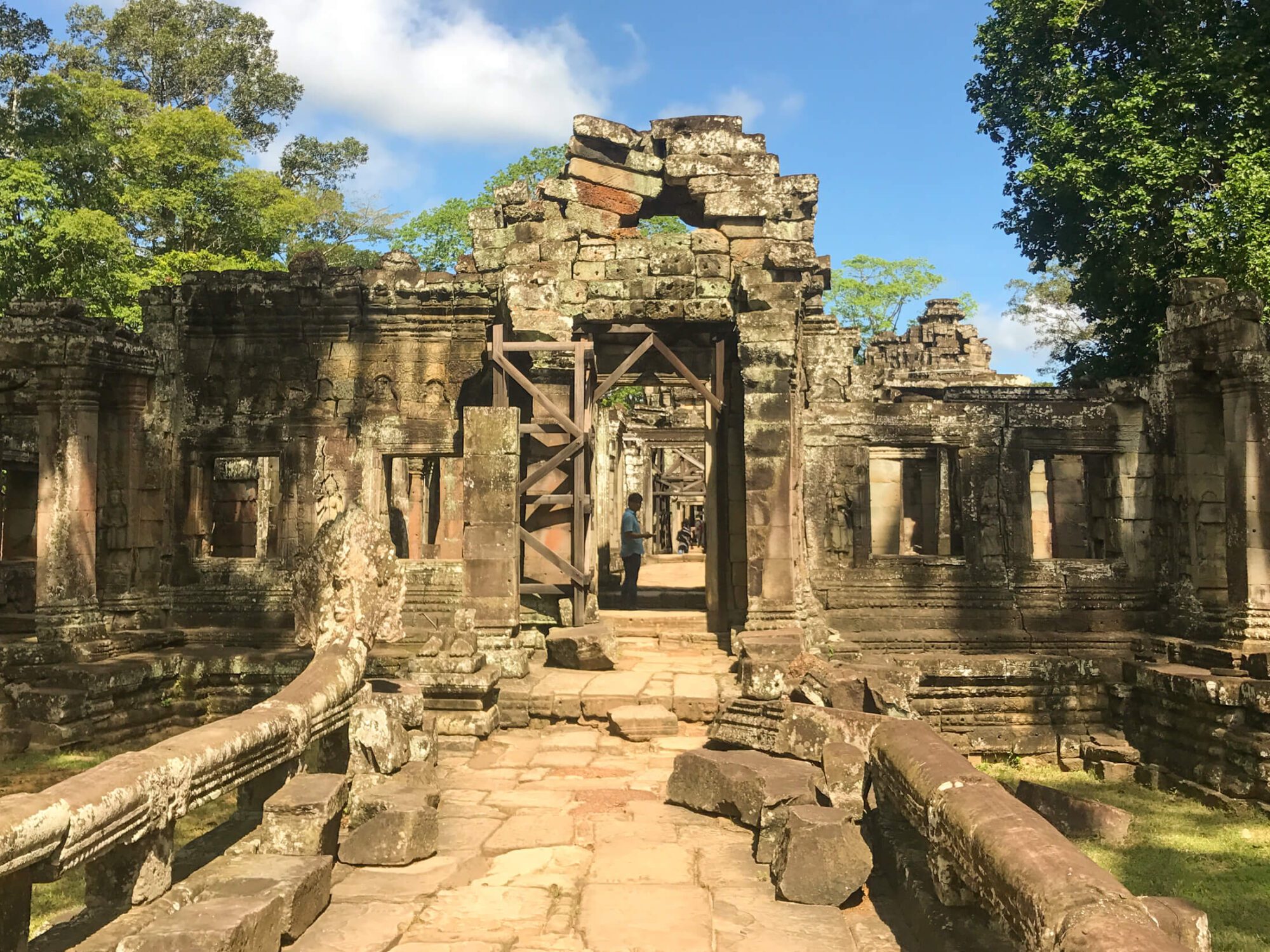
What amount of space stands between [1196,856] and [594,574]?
6.68 meters

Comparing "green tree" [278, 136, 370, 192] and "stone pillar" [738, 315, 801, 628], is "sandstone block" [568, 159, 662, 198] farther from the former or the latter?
"green tree" [278, 136, 370, 192]

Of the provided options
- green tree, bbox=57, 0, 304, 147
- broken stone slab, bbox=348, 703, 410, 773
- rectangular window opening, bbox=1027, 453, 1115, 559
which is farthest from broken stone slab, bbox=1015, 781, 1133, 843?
green tree, bbox=57, 0, 304, 147

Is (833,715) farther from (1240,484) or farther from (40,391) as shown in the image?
(40,391)

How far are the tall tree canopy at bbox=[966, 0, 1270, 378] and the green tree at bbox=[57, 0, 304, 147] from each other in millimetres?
24479

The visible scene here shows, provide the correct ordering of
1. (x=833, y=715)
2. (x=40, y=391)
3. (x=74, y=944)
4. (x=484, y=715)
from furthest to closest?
(x=40, y=391)
(x=484, y=715)
(x=833, y=715)
(x=74, y=944)

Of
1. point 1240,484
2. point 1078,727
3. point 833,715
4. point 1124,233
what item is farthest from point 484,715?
point 1124,233

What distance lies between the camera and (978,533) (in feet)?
38.0

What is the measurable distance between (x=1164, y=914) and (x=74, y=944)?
12.7 feet

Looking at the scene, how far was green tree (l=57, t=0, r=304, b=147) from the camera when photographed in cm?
2906

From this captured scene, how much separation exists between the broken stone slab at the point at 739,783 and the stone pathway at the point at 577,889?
3.6 inches

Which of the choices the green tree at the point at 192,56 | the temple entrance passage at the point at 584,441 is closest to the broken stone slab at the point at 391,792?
the temple entrance passage at the point at 584,441

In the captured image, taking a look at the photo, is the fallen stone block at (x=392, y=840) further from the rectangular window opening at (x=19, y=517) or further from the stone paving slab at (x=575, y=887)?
the rectangular window opening at (x=19, y=517)

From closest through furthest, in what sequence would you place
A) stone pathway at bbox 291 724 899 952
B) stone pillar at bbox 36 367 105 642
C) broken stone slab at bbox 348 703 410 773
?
1. stone pathway at bbox 291 724 899 952
2. broken stone slab at bbox 348 703 410 773
3. stone pillar at bbox 36 367 105 642

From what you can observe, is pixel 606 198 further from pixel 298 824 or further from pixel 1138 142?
pixel 298 824
